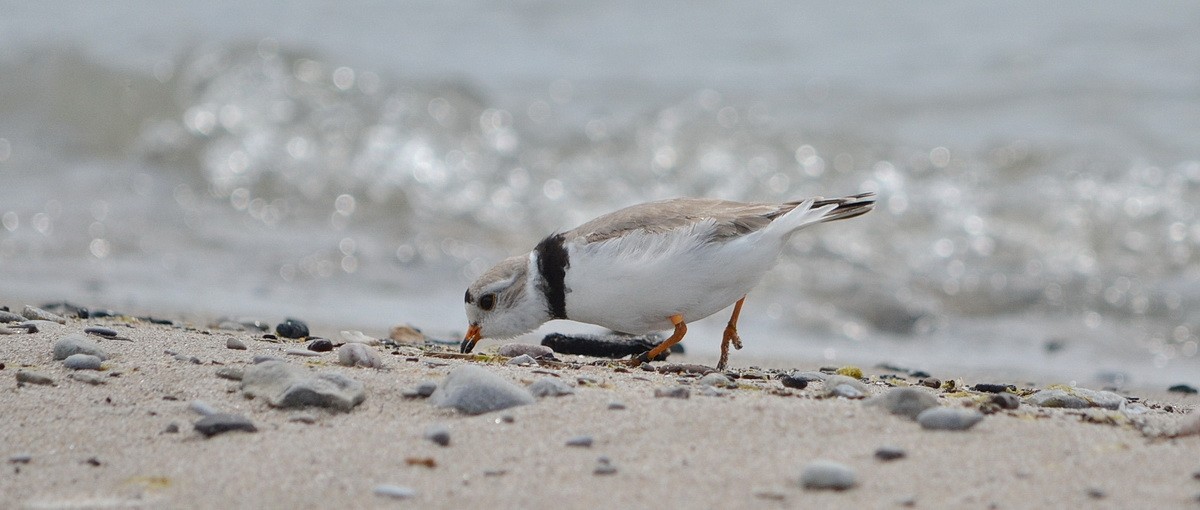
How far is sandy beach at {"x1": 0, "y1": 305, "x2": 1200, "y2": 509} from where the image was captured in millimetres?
2871

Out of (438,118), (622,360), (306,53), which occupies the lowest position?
(622,360)

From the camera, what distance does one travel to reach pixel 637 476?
9.81ft

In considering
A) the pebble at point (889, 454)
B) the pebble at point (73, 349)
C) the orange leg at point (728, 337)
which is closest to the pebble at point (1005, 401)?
the pebble at point (889, 454)

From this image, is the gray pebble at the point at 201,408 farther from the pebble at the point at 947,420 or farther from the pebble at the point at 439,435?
the pebble at the point at 947,420

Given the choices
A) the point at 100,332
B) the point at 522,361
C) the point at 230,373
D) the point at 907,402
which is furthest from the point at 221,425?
the point at 907,402

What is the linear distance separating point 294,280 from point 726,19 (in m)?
7.23

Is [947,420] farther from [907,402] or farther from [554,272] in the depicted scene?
[554,272]

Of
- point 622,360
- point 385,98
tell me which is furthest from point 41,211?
point 622,360

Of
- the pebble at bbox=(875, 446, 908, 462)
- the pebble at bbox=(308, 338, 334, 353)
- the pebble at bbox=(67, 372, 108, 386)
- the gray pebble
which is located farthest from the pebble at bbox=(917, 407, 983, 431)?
the pebble at bbox=(67, 372, 108, 386)

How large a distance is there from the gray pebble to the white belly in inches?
65.4

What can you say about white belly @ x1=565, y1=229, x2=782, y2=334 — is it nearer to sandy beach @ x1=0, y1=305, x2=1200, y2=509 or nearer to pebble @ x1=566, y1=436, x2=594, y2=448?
sandy beach @ x1=0, y1=305, x2=1200, y2=509

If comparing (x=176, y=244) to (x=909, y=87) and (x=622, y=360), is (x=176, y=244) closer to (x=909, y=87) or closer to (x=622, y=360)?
(x=622, y=360)

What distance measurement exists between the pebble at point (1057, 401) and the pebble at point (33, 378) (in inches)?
126

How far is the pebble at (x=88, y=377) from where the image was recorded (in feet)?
12.5
